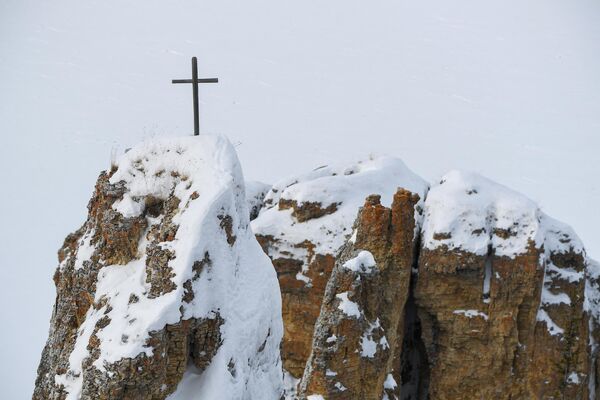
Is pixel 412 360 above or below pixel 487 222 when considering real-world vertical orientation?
below

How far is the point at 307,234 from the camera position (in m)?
23.8

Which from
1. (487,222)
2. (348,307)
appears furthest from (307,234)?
(348,307)

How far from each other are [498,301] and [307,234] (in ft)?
21.3

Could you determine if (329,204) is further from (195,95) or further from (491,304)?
(195,95)

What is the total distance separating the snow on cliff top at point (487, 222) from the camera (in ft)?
74.3

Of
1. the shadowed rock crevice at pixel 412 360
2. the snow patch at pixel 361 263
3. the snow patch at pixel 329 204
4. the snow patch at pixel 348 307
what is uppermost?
the snow patch at pixel 361 263

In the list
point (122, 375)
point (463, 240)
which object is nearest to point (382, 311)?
point (463, 240)

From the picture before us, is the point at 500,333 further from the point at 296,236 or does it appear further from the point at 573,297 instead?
the point at 296,236

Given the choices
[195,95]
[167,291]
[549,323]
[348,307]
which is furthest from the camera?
[549,323]

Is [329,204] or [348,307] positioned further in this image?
[329,204]

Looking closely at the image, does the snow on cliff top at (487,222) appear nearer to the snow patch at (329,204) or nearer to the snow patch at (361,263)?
the snow patch at (329,204)

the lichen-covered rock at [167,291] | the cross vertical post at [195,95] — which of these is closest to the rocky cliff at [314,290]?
the lichen-covered rock at [167,291]

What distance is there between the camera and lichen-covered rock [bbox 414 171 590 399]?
22.6 m

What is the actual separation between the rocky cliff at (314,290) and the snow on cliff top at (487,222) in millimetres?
57
